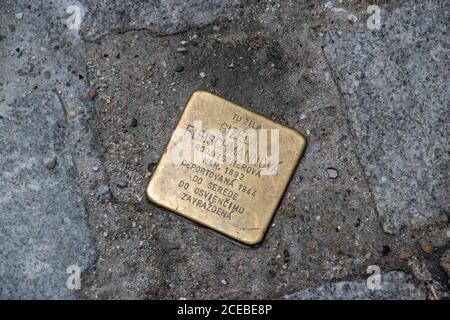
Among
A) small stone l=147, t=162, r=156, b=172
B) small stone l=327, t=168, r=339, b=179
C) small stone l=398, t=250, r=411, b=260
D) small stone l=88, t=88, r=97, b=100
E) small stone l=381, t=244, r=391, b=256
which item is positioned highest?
small stone l=327, t=168, r=339, b=179

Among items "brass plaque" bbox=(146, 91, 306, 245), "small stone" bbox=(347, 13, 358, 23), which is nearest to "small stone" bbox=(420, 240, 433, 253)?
"brass plaque" bbox=(146, 91, 306, 245)

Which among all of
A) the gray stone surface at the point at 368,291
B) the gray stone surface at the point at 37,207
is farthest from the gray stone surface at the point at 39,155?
the gray stone surface at the point at 368,291

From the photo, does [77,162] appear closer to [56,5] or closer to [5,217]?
[5,217]

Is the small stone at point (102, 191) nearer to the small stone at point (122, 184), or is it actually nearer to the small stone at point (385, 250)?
the small stone at point (122, 184)

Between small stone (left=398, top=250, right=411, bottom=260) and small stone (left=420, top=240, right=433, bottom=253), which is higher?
small stone (left=420, top=240, right=433, bottom=253)

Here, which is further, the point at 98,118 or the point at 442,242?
the point at 98,118

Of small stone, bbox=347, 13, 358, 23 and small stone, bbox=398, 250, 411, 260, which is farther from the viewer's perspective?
small stone, bbox=347, 13, 358, 23

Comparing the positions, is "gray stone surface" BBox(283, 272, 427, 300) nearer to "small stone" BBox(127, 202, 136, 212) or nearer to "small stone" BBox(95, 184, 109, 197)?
"small stone" BBox(127, 202, 136, 212)

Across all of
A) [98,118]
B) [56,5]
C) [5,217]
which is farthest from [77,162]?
[56,5]
